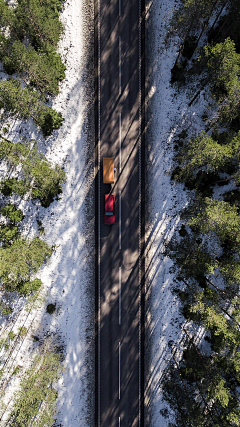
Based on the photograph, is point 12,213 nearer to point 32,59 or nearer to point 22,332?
point 22,332

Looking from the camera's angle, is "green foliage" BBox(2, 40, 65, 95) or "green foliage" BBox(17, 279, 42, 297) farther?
"green foliage" BBox(17, 279, 42, 297)

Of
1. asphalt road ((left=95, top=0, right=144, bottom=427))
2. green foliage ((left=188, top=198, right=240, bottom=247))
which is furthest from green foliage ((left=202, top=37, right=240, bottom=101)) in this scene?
green foliage ((left=188, top=198, right=240, bottom=247))

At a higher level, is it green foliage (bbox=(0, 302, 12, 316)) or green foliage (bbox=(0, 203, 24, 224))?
green foliage (bbox=(0, 203, 24, 224))

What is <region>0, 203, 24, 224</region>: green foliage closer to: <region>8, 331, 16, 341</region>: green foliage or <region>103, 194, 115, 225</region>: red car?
<region>103, 194, 115, 225</region>: red car

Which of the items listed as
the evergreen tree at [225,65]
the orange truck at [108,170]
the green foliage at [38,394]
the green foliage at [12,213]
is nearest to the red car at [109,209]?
the orange truck at [108,170]

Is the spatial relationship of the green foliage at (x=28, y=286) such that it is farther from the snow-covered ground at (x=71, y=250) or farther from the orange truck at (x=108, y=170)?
the orange truck at (x=108, y=170)

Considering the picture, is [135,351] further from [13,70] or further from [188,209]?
[13,70]
